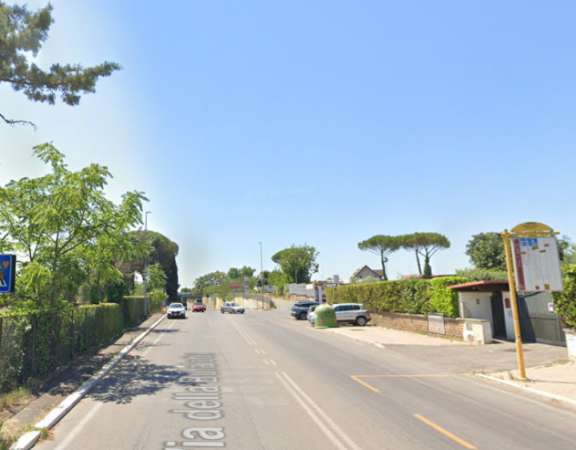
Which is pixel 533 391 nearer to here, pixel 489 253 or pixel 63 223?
pixel 63 223

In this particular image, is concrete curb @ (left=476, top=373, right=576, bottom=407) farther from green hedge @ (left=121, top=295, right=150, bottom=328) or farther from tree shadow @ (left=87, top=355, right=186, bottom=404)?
green hedge @ (left=121, top=295, right=150, bottom=328)

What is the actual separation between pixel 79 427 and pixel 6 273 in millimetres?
3328

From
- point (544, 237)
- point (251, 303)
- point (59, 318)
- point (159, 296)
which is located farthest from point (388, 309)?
point (251, 303)

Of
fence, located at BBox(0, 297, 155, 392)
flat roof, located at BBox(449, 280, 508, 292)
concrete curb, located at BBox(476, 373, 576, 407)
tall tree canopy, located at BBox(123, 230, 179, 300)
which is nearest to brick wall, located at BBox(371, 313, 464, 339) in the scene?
flat roof, located at BBox(449, 280, 508, 292)

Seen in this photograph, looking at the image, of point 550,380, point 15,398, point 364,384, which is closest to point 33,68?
point 15,398

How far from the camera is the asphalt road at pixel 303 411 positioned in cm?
706

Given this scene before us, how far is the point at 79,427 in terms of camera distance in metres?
7.80

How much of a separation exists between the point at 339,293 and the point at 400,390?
33.9 meters

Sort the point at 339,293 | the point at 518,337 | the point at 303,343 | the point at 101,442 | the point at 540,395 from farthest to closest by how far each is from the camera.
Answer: the point at 339,293, the point at 303,343, the point at 518,337, the point at 540,395, the point at 101,442

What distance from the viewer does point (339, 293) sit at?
44719 millimetres

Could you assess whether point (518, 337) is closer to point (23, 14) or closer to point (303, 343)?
point (303, 343)

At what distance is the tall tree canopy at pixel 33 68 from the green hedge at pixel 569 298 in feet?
54.7

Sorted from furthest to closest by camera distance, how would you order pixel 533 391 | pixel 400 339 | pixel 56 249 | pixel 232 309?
pixel 232 309
pixel 400 339
pixel 56 249
pixel 533 391

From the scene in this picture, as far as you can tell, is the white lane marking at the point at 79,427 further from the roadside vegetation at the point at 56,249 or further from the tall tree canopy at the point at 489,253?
the tall tree canopy at the point at 489,253
